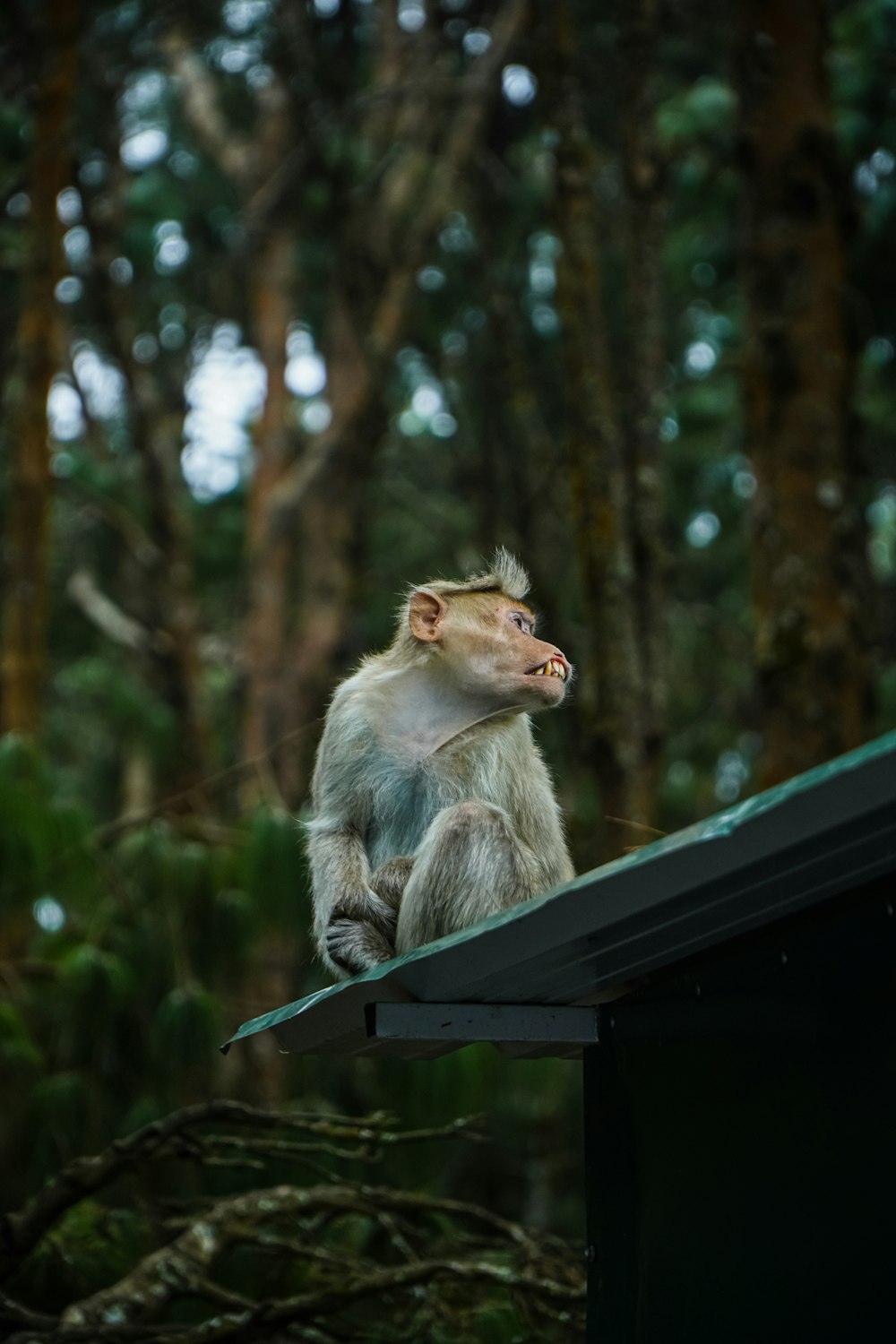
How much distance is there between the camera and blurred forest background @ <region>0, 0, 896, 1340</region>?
7289 mm

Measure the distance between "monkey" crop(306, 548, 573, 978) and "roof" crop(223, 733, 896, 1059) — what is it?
0.63 m

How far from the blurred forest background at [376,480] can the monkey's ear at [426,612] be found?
1511 mm

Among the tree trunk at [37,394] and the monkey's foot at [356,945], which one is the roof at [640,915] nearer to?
the monkey's foot at [356,945]

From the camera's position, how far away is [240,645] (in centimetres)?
1427

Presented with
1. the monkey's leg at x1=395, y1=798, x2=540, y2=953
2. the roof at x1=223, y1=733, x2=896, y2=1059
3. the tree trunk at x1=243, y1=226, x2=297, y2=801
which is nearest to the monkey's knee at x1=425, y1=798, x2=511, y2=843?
the monkey's leg at x1=395, y1=798, x2=540, y2=953

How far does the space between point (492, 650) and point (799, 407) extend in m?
3.18

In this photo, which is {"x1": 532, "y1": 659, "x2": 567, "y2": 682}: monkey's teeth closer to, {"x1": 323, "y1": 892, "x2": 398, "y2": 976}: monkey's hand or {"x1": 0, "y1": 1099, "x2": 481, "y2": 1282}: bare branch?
{"x1": 323, "y1": 892, "x2": 398, "y2": 976}: monkey's hand

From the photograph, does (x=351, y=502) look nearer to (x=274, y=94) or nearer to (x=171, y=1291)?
(x=274, y=94)

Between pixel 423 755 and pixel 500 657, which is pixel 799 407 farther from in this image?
pixel 423 755

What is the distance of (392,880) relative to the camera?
4664mm

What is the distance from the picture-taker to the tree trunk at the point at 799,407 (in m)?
7.03

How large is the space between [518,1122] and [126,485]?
761cm

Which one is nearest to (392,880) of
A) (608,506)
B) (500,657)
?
(500,657)

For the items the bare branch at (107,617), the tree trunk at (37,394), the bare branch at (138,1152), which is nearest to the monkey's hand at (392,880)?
the bare branch at (138,1152)
